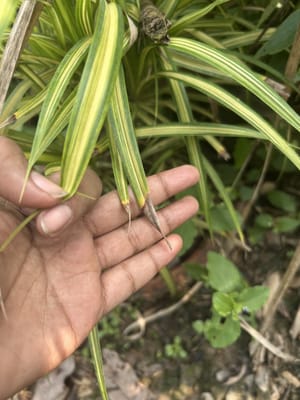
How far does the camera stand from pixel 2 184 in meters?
0.77

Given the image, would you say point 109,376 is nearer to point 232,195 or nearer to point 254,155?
point 232,195

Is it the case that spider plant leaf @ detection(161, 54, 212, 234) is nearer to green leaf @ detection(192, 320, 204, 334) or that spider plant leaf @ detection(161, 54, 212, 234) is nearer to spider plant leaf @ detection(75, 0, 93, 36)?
spider plant leaf @ detection(75, 0, 93, 36)

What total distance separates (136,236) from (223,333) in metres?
0.33

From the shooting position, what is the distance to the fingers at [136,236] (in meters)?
1.01

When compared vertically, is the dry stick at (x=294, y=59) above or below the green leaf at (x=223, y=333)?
above

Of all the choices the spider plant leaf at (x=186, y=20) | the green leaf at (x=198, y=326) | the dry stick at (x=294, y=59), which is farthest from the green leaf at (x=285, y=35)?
the green leaf at (x=198, y=326)

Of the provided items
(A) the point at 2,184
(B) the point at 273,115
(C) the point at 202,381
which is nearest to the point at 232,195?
(B) the point at 273,115

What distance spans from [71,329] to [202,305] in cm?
51

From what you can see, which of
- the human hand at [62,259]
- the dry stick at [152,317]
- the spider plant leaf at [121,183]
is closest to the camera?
the human hand at [62,259]

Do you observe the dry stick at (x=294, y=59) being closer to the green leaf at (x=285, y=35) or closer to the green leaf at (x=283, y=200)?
the green leaf at (x=285, y=35)

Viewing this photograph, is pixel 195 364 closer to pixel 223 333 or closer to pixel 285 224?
pixel 223 333

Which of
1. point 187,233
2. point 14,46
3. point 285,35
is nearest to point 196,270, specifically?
point 187,233

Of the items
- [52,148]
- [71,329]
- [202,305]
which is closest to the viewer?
[71,329]

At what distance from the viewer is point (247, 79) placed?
86 centimetres
